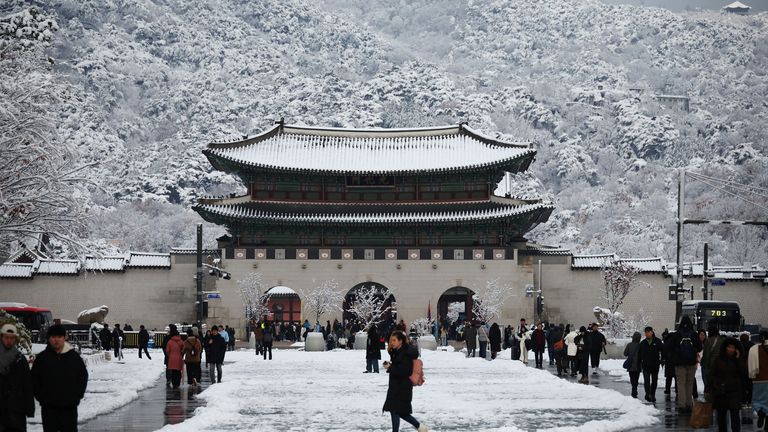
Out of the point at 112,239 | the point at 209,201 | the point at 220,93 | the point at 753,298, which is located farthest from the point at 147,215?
the point at 753,298

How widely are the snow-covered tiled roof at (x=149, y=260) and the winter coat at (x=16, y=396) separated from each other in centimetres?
4854

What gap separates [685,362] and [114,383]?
13.3m

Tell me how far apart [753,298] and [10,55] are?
43.4 metres

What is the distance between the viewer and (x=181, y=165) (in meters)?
145

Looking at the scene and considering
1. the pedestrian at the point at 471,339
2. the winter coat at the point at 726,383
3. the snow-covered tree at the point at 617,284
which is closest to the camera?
the winter coat at the point at 726,383

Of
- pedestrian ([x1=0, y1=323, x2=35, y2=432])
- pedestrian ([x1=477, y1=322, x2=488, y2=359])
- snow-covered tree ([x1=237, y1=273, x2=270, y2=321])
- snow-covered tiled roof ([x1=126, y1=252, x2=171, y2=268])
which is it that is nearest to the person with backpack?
pedestrian ([x1=0, y1=323, x2=35, y2=432])

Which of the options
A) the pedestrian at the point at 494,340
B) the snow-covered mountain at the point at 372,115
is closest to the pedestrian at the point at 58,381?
the pedestrian at the point at 494,340

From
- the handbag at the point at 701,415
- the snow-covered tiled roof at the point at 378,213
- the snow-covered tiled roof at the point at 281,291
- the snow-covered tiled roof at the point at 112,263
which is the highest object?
the snow-covered tiled roof at the point at 378,213

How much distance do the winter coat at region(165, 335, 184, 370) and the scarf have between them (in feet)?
47.0

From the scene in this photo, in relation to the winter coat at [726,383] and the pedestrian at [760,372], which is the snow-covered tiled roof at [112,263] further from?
the winter coat at [726,383]

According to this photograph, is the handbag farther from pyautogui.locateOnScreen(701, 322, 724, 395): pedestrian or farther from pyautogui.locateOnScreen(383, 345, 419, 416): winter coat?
pyautogui.locateOnScreen(383, 345, 419, 416): winter coat

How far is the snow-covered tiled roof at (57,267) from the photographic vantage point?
60531 millimetres

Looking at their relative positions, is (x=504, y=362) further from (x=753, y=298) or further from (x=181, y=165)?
(x=181, y=165)

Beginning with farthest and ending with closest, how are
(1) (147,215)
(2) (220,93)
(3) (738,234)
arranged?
1. (2) (220,93)
2. (1) (147,215)
3. (3) (738,234)
